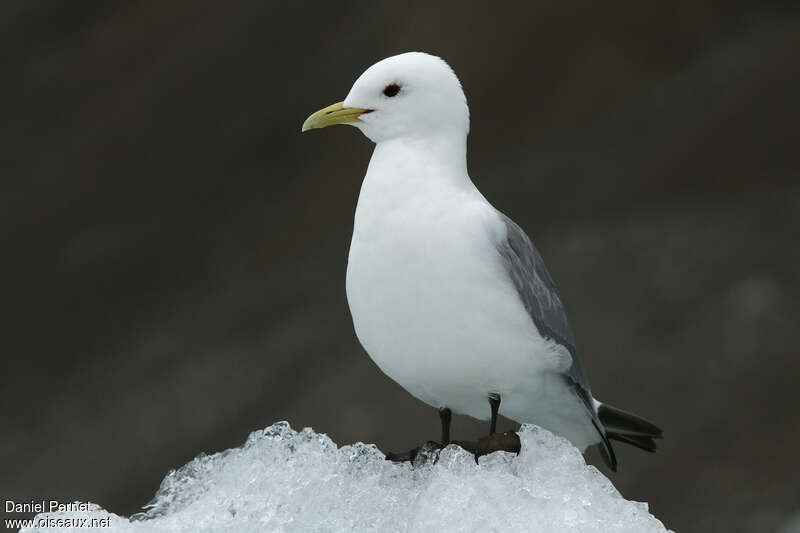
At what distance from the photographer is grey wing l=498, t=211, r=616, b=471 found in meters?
1.44

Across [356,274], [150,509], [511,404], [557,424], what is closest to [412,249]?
[356,274]

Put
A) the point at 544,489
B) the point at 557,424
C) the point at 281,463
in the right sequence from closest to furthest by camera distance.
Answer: the point at 544,489, the point at 281,463, the point at 557,424

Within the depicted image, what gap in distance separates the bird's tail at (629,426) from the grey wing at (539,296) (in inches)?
2.7

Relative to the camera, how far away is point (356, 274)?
4.67 feet

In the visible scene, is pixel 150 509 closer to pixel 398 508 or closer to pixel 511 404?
pixel 398 508

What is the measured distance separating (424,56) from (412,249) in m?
0.34

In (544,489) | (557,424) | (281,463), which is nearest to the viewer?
(544,489)

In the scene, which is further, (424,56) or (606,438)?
(606,438)

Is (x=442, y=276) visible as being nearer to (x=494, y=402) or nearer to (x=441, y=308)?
(x=441, y=308)

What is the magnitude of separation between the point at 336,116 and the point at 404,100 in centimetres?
11

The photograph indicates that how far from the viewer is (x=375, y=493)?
4.63ft

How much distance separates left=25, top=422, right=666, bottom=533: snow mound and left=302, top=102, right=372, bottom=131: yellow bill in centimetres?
48

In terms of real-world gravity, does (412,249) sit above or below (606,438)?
above

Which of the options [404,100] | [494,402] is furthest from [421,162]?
[494,402]
